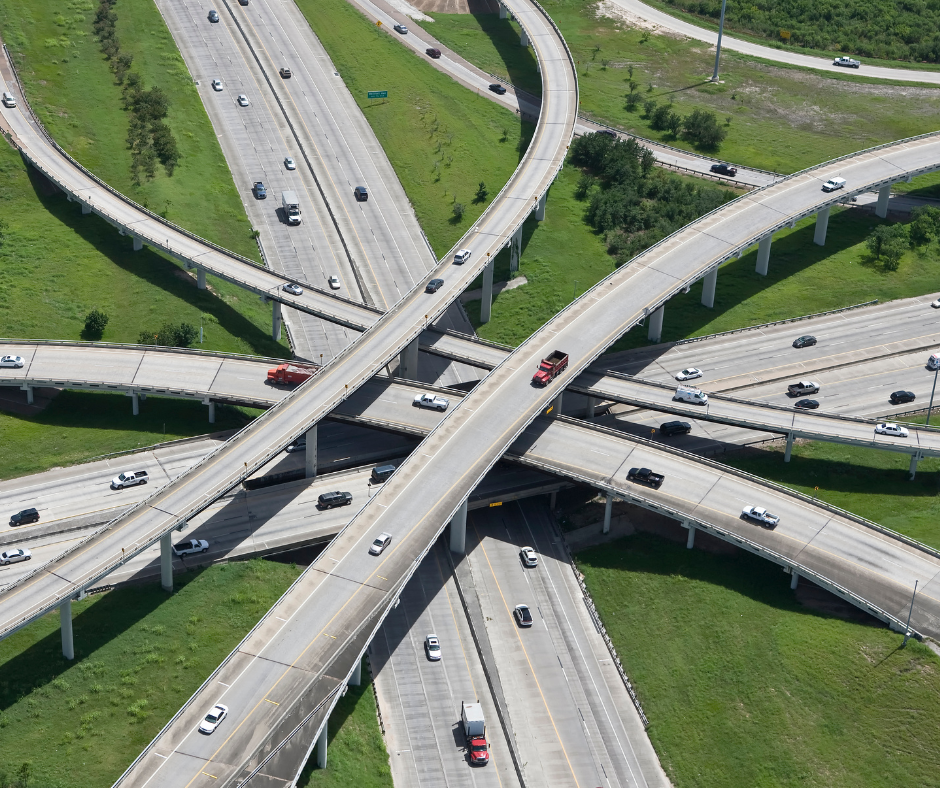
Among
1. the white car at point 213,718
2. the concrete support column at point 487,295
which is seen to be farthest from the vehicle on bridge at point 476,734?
the concrete support column at point 487,295

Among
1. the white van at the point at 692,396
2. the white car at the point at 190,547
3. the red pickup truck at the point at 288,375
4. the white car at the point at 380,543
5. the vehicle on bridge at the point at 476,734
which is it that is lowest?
the vehicle on bridge at the point at 476,734

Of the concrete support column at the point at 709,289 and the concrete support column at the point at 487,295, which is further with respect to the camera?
the concrete support column at the point at 709,289

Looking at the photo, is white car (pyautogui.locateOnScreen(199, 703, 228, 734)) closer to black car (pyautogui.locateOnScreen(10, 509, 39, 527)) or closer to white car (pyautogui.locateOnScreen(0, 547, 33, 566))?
white car (pyautogui.locateOnScreen(0, 547, 33, 566))

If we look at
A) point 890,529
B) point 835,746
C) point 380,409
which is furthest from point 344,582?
point 890,529

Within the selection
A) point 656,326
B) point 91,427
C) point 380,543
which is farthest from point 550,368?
point 91,427

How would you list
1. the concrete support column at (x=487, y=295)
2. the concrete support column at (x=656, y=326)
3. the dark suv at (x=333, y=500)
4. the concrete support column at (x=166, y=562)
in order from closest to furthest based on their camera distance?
1. the concrete support column at (x=166, y=562)
2. the dark suv at (x=333, y=500)
3. the concrete support column at (x=656, y=326)
4. the concrete support column at (x=487, y=295)

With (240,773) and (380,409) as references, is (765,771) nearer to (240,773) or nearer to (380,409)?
(240,773)

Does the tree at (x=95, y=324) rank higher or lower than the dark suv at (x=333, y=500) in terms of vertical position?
higher

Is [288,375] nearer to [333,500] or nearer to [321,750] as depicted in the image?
[333,500]

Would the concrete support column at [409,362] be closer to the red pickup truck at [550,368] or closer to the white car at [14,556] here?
the red pickup truck at [550,368]
